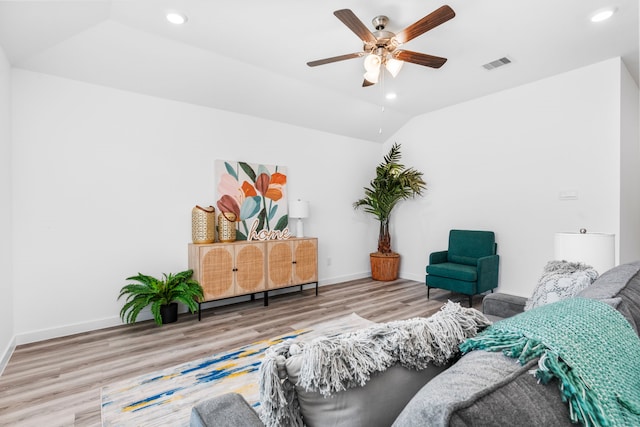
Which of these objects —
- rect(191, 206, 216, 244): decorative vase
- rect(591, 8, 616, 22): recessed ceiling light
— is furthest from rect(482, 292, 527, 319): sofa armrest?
rect(191, 206, 216, 244): decorative vase

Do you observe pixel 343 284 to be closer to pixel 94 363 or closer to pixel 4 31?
pixel 94 363

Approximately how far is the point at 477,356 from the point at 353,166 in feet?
16.2

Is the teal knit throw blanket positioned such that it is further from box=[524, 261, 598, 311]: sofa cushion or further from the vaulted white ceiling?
the vaulted white ceiling

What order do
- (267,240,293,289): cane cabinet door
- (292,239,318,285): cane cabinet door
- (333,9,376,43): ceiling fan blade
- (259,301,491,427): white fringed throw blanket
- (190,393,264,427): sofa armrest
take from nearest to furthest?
(259,301,491,427): white fringed throw blanket < (190,393,264,427): sofa armrest < (333,9,376,43): ceiling fan blade < (267,240,293,289): cane cabinet door < (292,239,318,285): cane cabinet door

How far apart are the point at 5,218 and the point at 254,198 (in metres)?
2.43

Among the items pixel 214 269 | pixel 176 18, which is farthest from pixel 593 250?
pixel 176 18

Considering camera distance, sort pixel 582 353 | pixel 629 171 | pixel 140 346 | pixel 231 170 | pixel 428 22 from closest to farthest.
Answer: pixel 582 353 → pixel 428 22 → pixel 140 346 → pixel 629 171 → pixel 231 170

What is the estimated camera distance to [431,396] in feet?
1.70

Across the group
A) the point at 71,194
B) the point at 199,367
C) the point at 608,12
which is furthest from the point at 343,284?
the point at 608,12

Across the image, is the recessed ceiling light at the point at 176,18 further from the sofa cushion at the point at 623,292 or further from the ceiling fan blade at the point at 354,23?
the sofa cushion at the point at 623,292

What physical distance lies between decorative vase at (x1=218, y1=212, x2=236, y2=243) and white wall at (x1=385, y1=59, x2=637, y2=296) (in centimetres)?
315

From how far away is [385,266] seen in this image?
5250mm

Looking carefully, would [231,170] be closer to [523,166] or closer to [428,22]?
[428,22]

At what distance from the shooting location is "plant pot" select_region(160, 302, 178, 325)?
11.0 ft
